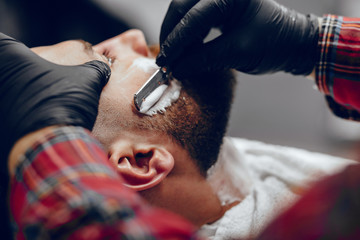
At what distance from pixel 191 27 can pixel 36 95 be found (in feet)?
→ 1.54

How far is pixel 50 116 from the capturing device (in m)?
0.58

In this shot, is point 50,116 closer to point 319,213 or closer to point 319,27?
point 319,213

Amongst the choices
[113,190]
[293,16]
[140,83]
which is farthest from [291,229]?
[293,16]

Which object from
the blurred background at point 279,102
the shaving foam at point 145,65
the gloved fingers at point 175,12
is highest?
the gloved fingers at point 175,12

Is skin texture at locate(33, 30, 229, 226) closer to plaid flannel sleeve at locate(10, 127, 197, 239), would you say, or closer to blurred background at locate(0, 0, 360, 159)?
plaid flannel sleeve at locate(10, 127, 197, 239)

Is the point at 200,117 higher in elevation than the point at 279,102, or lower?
higher

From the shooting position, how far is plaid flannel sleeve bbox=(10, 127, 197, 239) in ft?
1.51

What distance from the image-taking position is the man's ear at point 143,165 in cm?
83

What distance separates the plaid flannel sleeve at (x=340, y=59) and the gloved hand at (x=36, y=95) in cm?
77

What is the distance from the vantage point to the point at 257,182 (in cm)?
123

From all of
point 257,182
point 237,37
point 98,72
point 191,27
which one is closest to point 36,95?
point 98,72

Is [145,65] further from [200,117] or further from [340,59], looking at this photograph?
[340,59]

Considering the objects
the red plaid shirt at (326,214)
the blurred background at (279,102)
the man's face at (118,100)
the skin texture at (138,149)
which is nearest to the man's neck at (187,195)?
the skin texture at (138,149)

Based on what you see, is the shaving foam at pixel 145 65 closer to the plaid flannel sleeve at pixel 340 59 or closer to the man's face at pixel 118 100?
the man's face at pixel 118 100
